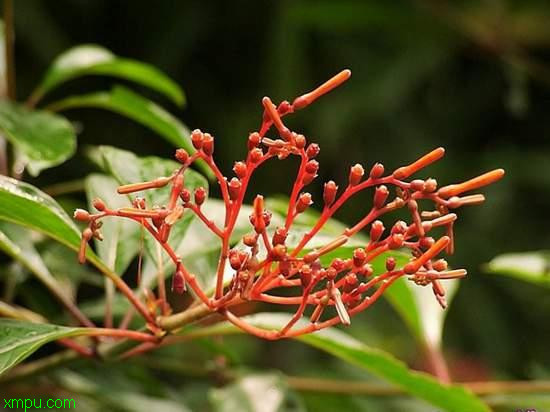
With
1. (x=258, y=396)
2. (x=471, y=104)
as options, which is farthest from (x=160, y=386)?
(x=471, y=104)

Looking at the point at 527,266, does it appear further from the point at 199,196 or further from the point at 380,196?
the point at 199,196

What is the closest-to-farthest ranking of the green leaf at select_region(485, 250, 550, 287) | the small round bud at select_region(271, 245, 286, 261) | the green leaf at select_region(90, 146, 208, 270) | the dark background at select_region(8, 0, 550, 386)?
the small round bud at select_region(271, 245, 286, 261), the green leaf at select_region(90, 146, 208, 270), the green leaf at select_region(485, 250, 550, 287), the dark background at select_region(8, 0, 550, 386)

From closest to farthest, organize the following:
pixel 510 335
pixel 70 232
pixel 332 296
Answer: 1. pixel 332 296
2. pixel 70 232
3. pixel 510 335

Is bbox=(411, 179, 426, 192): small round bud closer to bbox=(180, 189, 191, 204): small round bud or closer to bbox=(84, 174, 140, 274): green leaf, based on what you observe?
bbox=(180, 189, 191, 204): small round bud

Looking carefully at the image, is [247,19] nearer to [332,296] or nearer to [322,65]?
[322,65]

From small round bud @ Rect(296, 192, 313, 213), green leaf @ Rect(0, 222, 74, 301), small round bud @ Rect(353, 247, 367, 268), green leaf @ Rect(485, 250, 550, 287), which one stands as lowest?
green leaf @ Rect(485, 250, 550, 287)

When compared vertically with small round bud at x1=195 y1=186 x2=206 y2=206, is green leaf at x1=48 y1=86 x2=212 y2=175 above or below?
below

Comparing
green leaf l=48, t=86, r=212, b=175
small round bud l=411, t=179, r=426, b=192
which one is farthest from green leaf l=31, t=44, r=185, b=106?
small round bud l=411, t=179, r=426, b=192

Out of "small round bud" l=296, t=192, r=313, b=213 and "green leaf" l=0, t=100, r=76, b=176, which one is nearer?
"small round bud" l=296, t=192, r=313, b=213

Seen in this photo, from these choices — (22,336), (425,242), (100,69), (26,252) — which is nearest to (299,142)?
(425,242)
